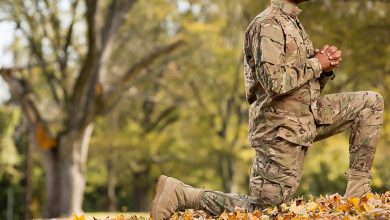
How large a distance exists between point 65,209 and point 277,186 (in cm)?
1647

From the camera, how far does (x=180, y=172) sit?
117ft

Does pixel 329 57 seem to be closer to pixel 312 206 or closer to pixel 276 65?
pixel 276 65

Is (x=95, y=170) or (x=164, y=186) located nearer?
(x=164, y=186)

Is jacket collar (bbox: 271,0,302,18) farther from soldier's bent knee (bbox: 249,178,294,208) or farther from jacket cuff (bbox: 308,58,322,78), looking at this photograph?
soldier's bent knee (bbox: 249,178,294,208)

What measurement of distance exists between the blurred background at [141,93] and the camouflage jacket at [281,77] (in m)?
12.3

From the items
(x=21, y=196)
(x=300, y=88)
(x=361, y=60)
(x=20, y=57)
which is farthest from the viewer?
(x=21, y=196)

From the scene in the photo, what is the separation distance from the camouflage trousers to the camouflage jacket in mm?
93

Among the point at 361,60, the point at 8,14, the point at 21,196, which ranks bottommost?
the point at 21,196

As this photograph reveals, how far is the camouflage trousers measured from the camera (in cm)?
595

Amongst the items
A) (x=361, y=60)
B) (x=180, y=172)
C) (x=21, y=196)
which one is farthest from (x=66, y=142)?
(x=21, y=196)

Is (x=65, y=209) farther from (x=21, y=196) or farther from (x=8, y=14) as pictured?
(x=21, y=196)

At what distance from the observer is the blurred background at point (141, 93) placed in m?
21.1

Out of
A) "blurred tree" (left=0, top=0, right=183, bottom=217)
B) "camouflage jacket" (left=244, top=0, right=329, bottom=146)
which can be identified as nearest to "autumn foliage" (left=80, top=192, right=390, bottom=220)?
"camouflage jacket" (left=244, top=0, right=329, bottom=146)

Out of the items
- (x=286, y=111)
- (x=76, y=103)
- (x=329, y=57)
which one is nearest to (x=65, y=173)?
(x=76, y=103)
